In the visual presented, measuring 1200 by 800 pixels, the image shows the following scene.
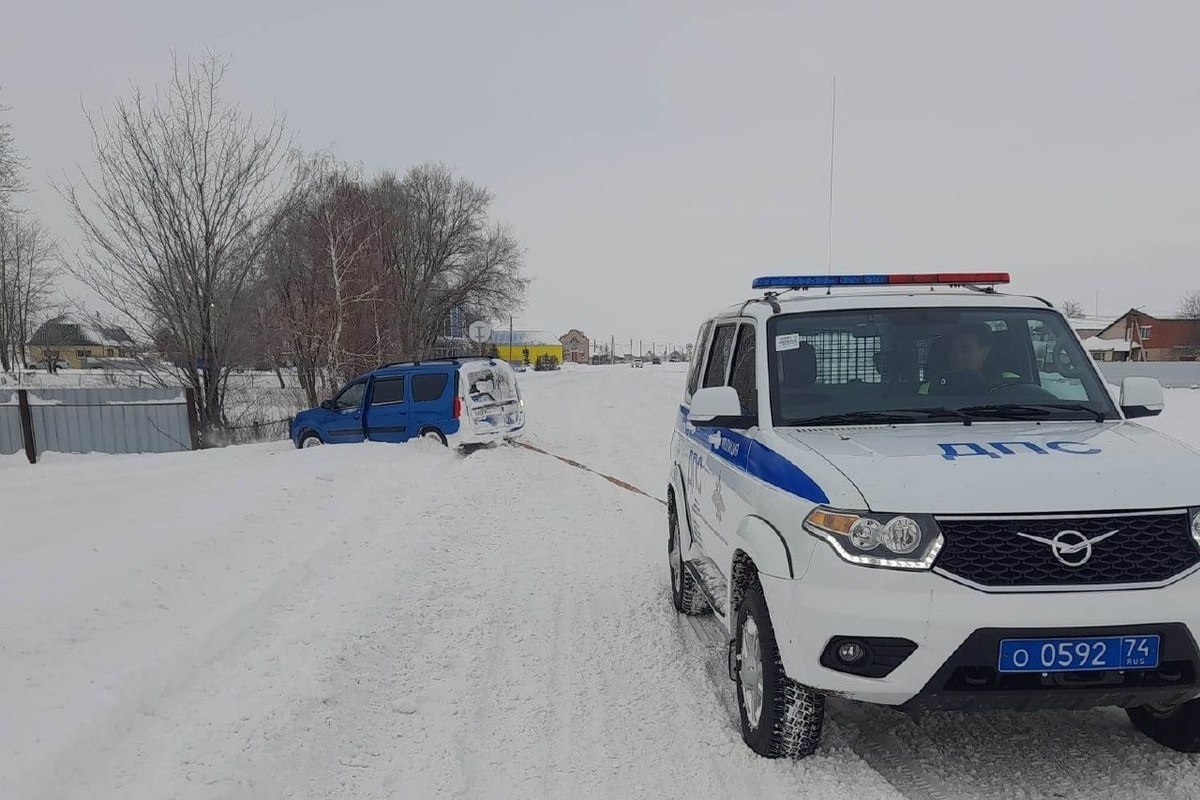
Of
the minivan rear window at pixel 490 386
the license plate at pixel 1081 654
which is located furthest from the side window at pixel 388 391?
the license plate at pixel 1081 654

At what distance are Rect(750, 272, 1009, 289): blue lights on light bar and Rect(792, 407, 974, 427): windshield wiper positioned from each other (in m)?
1.25

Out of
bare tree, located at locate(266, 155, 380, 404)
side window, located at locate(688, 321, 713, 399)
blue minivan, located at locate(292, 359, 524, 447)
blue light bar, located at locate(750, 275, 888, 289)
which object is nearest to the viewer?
blue light bar, located at locate(750, 275, 888, 289)

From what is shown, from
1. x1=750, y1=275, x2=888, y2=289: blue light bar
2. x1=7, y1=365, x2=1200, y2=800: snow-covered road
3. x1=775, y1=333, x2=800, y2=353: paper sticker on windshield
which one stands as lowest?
x1=7, y1=365, x2=1200, y2=800: snow-covered road

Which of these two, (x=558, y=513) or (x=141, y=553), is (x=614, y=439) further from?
(x=141, y=553)

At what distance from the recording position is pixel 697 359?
5750 mm

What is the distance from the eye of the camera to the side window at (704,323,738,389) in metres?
4.80

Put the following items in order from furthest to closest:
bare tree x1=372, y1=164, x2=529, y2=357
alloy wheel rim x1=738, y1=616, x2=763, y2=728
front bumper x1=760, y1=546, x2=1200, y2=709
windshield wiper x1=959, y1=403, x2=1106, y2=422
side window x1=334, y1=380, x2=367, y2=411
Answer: bare tree x1=372, y1=164, x2=529, y2=357 < side window x1=334, y1=380, x2=367, y2=411 < windshield wiper x1=959, y1=403, x2=1106, y2=422 < alloy wheel rim x1=738, y1=616, x2=763, y2=728 < front bumper x1=760, y1=546, x2=1200, y2=709

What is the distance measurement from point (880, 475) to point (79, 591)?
5.14 metres

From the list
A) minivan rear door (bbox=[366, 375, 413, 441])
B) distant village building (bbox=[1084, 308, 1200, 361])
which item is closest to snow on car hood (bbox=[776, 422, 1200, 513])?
minivan rear door (bbox=[366, 375, 413, 441])

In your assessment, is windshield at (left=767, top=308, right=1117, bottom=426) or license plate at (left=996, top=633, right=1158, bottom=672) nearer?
license plate at (left=996, top=633, right=1158, bottom=672)

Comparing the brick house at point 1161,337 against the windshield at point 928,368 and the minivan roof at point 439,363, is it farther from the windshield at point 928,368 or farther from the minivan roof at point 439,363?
the windshield at point 928,368

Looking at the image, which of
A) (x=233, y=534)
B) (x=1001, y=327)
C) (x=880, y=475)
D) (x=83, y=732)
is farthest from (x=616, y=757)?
(x=233, y=534)

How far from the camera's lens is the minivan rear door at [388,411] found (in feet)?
46.2

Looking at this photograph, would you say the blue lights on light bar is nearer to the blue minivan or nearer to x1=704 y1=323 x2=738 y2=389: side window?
x1=704 y1=323 x2=738 y2=389: side window
